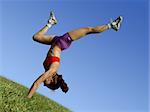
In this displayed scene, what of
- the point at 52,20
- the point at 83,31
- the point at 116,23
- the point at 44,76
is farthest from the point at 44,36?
the point at 116,23

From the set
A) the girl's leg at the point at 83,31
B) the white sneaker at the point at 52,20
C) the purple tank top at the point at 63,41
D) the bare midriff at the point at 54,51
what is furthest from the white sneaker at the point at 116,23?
the bare midriff at the point at 54,51

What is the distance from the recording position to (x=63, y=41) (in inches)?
590

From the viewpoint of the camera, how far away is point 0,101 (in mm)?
12258

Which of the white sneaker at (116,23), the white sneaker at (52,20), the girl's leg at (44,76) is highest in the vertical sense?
the white sneaker at (116,23)

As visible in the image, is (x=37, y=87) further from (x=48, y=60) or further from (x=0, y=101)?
(x=0, y=101)

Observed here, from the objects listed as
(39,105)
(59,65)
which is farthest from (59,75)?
(39,105)

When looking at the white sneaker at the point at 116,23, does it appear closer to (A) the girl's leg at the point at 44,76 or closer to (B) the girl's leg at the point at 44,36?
(B) the girl's leg at the point at 44,36

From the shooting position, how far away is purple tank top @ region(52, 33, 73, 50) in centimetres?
1486

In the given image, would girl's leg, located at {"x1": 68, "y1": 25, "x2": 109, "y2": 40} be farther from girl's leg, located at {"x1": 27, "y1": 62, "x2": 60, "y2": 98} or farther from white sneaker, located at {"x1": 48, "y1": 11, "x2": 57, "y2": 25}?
girl's leg, located at {"x1": 27, "y1": 62, "x2": 60, "y2": 98}

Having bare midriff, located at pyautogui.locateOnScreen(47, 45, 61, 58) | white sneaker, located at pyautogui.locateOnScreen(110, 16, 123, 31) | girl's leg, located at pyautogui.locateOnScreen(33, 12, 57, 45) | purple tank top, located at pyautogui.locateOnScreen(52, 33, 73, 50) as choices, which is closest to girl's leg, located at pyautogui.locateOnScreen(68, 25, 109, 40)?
purple tank top, located at pyautogui.locateOnScreen(52, 33, 73, 50)

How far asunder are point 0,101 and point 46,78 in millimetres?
2107

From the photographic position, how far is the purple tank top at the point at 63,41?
1486 centimetres

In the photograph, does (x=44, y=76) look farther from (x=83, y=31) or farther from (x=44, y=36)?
(x=83, y=31)

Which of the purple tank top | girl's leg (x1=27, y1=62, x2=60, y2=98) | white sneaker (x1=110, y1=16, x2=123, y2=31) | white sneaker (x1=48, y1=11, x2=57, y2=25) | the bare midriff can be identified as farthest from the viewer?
white sneaker (x1=48, y1=11, x2=57, y2=25)
